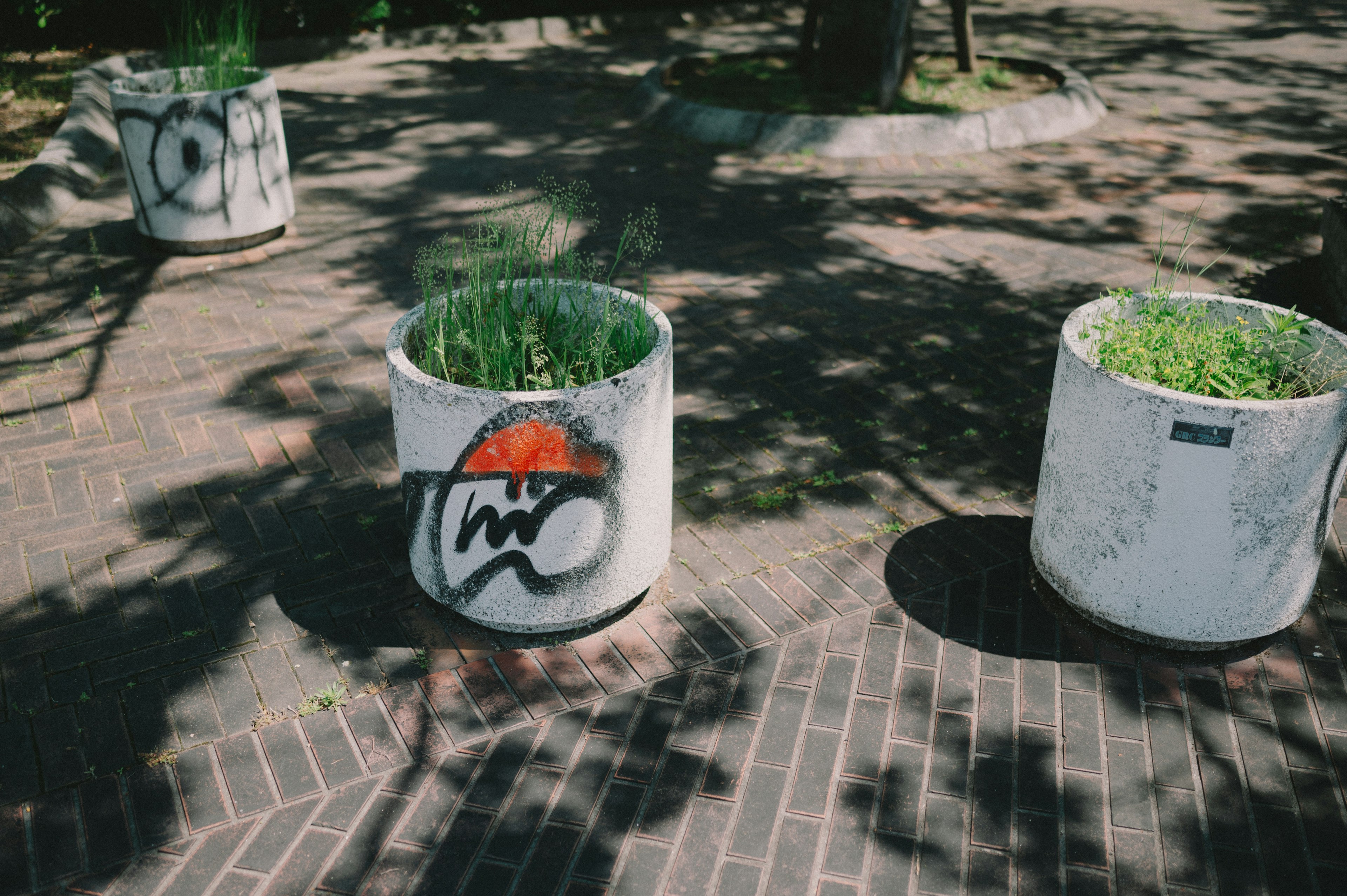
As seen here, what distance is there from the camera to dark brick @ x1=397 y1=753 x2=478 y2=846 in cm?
285

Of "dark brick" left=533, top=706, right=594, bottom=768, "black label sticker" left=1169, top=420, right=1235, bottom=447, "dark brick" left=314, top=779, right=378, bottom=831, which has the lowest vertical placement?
"dark brick" left=314, top=779, right=378, bottom=831

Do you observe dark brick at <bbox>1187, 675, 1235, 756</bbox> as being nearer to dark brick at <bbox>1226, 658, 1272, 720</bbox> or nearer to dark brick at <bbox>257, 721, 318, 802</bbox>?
dark brick at <bbox>1226, 658, 1272, 720</bbox>

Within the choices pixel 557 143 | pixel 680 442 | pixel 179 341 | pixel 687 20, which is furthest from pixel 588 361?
pixel 687 20

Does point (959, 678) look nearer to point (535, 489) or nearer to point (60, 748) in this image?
point (535, 489)

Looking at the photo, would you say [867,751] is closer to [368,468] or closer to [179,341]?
[368,468]

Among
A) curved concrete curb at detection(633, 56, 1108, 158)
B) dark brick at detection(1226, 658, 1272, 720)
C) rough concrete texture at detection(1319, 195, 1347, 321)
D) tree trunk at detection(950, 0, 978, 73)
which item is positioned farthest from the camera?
tree trunk at detection(950, 0, 978, 73)

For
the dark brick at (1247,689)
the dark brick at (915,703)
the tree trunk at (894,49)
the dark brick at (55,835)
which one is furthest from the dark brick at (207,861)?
the tree trunk at (894,49)

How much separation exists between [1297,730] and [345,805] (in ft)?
9.72

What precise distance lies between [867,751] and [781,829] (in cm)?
41

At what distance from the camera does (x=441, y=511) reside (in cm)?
336

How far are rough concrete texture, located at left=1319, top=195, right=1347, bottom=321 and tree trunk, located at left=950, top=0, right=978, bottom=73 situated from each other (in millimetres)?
4337

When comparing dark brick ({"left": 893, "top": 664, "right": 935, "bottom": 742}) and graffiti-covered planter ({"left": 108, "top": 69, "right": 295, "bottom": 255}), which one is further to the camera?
graffiti-covered planter ({"left": 108, "top": 69, "right": 295, "bottom": 255})

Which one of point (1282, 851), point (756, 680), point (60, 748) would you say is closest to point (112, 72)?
point (60, 748)

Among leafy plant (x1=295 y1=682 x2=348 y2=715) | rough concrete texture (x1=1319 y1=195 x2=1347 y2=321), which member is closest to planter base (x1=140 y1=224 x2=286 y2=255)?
leafy plant (x1=295 y1=682 x2=348 y2=715)
